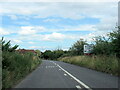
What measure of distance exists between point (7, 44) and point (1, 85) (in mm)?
10011

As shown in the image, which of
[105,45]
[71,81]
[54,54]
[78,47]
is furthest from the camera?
[54,54]

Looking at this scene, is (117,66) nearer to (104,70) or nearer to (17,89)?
(104,70)

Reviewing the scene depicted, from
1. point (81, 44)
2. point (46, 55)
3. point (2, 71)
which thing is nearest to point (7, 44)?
point (2, 71)

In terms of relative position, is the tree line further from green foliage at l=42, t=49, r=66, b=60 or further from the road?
green foliage at l=42, t=49, r=66, b=60

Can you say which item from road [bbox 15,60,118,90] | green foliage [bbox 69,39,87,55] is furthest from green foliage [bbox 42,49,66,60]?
road [bbox 15,60,118,90]

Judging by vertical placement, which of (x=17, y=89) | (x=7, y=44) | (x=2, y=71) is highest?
(x=7, y=44)

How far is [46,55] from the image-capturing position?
15262 cm

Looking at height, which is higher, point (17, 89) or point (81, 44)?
point (81, 44)

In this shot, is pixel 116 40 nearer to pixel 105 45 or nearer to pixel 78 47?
pixel 105 45

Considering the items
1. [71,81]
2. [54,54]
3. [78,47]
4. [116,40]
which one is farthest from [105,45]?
[54,54]

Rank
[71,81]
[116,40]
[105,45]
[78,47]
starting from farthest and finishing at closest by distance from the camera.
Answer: [78,47], [105,45], [116,40], [71,81]

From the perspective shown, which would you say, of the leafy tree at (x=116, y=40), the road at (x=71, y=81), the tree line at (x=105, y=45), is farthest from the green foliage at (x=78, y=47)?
the road at (x=71, y=81)

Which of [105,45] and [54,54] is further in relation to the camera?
[54,54]

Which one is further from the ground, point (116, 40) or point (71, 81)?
point (116, 40)
